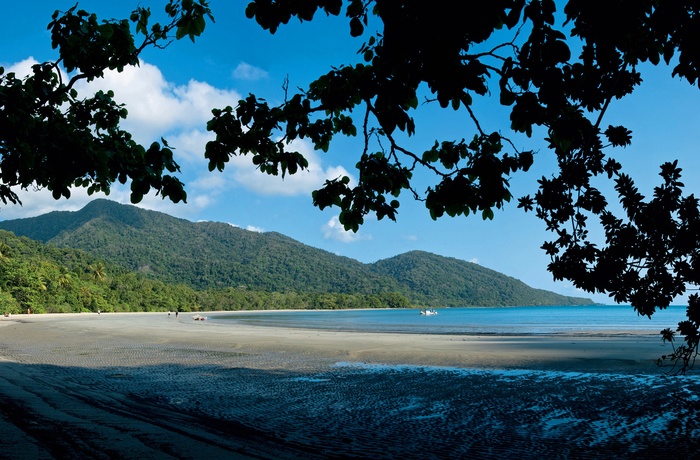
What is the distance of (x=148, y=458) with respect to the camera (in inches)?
193

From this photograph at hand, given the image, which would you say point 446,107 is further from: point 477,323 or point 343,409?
point 477,323

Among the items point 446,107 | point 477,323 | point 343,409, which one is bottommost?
point 477,323

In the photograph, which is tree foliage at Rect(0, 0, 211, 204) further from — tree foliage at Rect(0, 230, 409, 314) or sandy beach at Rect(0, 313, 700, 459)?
tree foliage at Rect(0, 230, 409, 314)

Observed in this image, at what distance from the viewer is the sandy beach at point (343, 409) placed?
5.98 metres

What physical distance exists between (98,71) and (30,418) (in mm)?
4434

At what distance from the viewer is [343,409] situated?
8602 millimetres

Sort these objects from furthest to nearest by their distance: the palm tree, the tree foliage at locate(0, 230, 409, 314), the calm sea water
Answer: the palm tree, the tree foliage at locate(0, 230, 409, 314), the calm sea water

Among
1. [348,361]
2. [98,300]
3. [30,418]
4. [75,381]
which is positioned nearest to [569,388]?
[348,361]

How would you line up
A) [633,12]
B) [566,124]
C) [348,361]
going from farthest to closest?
[348,361] < [566,124] < [633,12]

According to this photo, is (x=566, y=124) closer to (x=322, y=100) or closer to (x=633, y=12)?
(x=633, y=12)

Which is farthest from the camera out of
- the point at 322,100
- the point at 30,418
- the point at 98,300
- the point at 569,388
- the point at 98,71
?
the point at 98,300

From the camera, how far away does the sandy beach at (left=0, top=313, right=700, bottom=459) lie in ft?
19.6

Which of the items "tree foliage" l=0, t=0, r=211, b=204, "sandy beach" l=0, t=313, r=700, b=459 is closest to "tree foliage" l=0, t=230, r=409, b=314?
"sandy beach" l=0, t=313, r=700, b=459

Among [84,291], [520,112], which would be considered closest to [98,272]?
[84,291]
